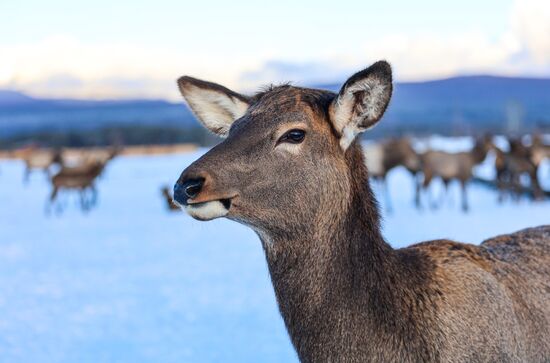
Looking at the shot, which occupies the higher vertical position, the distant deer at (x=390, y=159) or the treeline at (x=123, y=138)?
the treeline at (x=123, y=138)

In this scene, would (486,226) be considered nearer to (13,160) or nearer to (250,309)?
(250,309)

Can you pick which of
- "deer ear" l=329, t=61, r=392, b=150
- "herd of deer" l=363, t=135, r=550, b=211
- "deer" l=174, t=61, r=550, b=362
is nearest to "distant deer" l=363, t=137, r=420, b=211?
"herd of deer" l=363, t=135, r=550, b=211

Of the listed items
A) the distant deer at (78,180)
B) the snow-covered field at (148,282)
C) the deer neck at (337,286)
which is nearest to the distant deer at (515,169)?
the snow-covered field at (148,282)

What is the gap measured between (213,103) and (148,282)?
5.87 m

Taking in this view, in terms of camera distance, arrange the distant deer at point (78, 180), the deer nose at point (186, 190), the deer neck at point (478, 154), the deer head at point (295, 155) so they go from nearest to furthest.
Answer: the deer nose at point (186, 190) → the deer head at point (295, 155) → the deer neck at point (478, 154) → the distant deer at point (78, 180)

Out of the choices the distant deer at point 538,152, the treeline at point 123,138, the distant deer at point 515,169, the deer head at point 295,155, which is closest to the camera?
the deer head at point 295,155

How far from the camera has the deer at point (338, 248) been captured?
307 centimetres

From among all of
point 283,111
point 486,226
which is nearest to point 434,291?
point 283,111

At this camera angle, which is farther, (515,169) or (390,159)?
(390,159)

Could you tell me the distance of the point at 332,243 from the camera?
320cm

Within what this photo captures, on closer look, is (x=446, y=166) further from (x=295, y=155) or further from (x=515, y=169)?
(x=295, y=155)

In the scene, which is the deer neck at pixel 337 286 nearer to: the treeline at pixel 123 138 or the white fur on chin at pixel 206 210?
the white fur on chin at pixel 206 210

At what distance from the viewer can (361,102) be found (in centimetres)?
317

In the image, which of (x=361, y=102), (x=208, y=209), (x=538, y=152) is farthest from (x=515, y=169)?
(x=208, y=209)
